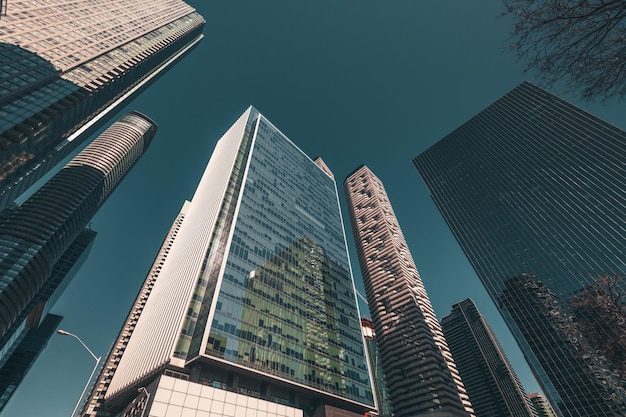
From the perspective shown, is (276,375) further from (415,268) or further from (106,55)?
(106,55)

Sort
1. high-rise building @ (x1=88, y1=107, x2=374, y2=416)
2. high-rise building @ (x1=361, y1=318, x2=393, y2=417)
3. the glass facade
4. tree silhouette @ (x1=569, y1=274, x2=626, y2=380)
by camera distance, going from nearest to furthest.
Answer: tree silhouette @ (x1=569, y1=274, x2=626, y2=380)
high-rise building @ (x1=88, y1=107, x2=374, y2=416)
the glass facade
high-rise building @ (x1=361, y1=318, x2=393, y2=417)

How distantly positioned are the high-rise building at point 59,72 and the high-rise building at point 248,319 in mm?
45447

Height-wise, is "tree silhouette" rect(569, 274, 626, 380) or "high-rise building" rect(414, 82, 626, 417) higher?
"high-rise building" rect(414, 82, 626, 417)

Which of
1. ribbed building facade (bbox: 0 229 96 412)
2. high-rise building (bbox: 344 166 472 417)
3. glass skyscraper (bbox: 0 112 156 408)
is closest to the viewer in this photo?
high-rise building (bbox: 344 166 472 417)

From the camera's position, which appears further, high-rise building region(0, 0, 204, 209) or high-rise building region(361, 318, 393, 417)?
high-rise building region(361, 318, 393, 417)

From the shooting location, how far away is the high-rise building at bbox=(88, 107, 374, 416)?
43.1 metres

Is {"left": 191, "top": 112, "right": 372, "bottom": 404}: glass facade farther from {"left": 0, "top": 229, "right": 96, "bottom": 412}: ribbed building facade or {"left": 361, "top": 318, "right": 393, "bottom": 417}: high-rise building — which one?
{"left": 0, "top": 229, "right": 96, "bottom": 412}: ribbed building facade

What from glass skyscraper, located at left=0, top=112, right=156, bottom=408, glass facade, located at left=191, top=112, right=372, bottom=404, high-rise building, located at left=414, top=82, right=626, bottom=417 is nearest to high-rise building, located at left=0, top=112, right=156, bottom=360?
glass skyscraper, located at left=0, top=112, right=156, bottom=408

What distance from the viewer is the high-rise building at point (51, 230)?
360 feet

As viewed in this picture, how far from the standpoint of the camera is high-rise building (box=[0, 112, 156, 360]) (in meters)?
110

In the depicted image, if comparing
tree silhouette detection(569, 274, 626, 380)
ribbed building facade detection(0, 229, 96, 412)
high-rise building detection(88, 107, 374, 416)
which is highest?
ribbed building facade detection(0, 229, 96, 412)

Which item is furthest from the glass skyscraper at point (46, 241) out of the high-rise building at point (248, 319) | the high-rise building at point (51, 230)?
the high-rise building at point (248, 319)

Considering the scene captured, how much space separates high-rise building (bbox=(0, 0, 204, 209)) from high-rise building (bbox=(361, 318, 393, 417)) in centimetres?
12032

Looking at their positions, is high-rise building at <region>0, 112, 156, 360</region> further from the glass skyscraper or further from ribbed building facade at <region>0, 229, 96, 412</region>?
ribbed building facade at <region>0, 229, 96, 412</region>
